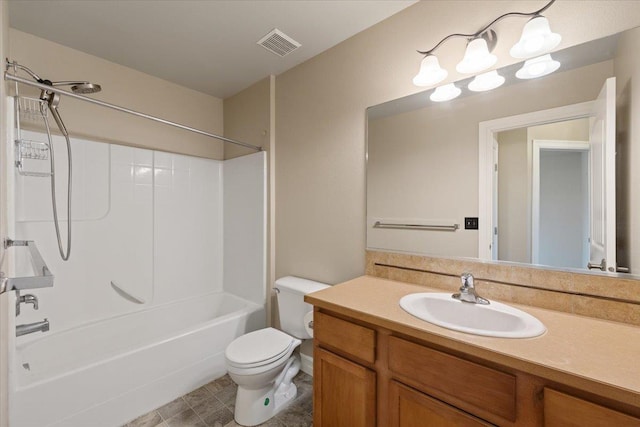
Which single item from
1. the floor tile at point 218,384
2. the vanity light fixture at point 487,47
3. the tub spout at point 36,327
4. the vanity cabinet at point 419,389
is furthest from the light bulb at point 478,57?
the floor tile at point 218,384

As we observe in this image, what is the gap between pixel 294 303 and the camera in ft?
6.54

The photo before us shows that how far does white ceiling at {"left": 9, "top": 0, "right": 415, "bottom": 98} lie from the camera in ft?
5.24

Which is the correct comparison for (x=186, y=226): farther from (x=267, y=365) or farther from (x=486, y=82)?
(x=486, y=82)

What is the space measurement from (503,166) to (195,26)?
203 centimetres

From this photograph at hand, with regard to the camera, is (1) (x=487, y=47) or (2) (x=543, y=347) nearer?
(2) (x=543, y=347)

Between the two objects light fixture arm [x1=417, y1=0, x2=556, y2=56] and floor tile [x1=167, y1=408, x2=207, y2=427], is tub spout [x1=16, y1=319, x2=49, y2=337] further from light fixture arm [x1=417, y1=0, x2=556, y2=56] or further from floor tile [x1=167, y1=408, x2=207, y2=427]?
light fixture arm [x1=417, y1=0, x2=556, y2=56]

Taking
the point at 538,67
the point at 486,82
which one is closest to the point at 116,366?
the point at 486,82

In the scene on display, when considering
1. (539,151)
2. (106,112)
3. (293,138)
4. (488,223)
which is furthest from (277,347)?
(106,112)

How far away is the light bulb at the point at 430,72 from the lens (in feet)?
4.66

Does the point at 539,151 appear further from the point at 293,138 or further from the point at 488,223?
Answer: the point at 293,138

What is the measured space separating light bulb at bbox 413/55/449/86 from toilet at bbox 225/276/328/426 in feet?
4.75

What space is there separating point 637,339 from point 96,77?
134 inches

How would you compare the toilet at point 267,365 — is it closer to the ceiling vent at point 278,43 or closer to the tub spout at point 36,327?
the tub spout at point 36,327

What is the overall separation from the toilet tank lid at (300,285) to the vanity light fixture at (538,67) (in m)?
1.63
